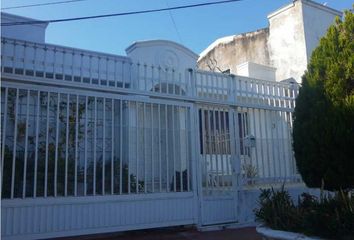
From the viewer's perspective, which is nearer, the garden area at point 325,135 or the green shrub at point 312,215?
the green shrub at point 312,215

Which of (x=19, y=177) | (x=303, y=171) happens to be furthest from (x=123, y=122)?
(x=303, y=171)

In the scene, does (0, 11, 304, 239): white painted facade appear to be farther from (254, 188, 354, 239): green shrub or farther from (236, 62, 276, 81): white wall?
(236, 62, 276, 81): white wall

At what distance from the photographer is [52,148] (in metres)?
6.27

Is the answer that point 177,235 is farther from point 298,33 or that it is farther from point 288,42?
point 288,42

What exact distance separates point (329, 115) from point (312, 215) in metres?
1.64

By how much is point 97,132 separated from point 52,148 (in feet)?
2.73

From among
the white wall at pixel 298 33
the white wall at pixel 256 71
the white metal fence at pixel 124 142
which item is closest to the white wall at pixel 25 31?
the white metal fence at pixel 124 142

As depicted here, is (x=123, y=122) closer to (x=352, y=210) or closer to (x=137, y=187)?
(x=137, y=187)

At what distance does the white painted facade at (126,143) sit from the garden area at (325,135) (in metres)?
1.98

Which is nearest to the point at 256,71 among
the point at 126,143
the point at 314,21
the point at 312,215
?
the point at 314,21

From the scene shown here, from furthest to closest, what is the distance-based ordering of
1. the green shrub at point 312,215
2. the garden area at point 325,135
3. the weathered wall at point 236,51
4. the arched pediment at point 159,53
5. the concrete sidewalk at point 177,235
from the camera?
the weathered wall at point 236,51 < the arched pediment at point 159,53 < the concrete sidewalk at point 177,235 < the garden area at point 325,135 < the green shrub at point 312,215

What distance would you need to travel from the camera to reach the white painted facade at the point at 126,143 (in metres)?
6.05

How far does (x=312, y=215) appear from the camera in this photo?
4734 mm

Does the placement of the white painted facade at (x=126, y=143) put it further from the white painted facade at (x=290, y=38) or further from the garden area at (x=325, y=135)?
the white painted facade at (x=290, y=38)
